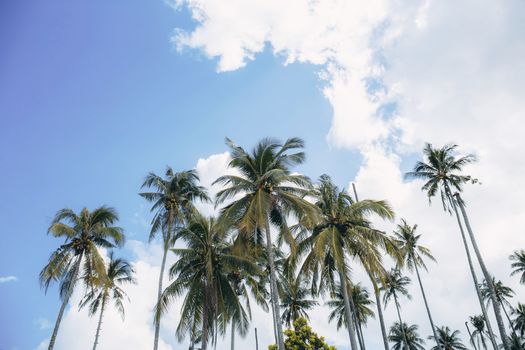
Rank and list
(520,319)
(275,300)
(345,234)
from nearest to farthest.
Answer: (275,300)
(345,234)
(520,319)

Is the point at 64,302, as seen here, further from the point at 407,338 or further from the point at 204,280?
the point at 407,338

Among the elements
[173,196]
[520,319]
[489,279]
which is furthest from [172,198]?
[520,319]

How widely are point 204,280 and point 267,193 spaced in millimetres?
7208

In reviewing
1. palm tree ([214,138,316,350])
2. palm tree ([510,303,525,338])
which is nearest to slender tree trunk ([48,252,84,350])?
palm tree ([214,138,316,350])

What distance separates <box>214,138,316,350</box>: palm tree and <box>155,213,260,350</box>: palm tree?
6.63 feet

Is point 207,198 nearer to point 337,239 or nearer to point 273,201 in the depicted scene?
point 273,201

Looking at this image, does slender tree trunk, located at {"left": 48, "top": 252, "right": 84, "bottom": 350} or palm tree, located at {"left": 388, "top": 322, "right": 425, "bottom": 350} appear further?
palm tree, located at {"left": 388, "top": 322, "right": 425, "bottom": 350}

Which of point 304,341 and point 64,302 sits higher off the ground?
point 64,302

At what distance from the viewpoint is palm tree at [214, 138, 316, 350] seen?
2030 centimetres

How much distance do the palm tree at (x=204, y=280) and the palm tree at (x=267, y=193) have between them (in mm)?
2021

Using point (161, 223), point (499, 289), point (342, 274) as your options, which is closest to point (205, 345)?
point (342, 274)

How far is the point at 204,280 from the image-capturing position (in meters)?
23.3

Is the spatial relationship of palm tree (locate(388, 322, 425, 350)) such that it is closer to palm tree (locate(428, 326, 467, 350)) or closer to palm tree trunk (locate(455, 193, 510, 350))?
palm tree (locate(428, 326, 467, 350))

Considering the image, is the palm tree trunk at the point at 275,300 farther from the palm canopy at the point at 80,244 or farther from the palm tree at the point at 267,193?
the palm canopy at the point at 80,244
